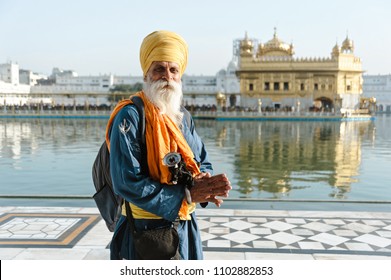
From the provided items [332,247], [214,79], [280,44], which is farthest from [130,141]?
[214,79]

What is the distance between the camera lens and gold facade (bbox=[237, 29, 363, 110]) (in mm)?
41094

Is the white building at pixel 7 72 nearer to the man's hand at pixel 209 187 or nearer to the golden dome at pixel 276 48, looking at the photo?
the golden dome at pixel 276 48

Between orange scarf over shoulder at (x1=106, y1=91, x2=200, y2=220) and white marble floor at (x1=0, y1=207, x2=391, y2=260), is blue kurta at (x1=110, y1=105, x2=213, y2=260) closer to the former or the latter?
orange scarf over shoulder at (x1=106, y1=91, x2=200, y2=220)

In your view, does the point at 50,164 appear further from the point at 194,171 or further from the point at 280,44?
the point at 280,44

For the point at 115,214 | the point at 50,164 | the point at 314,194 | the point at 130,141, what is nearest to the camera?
the point at 130,141

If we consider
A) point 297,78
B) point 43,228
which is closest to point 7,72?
point 297,78

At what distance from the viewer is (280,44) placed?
4247 cm

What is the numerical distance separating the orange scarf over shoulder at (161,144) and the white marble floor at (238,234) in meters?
1.56

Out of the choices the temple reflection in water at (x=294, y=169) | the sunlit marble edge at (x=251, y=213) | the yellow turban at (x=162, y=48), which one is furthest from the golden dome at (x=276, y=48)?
the yellow turban at (x=162, y=48)

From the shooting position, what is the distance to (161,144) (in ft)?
5.52

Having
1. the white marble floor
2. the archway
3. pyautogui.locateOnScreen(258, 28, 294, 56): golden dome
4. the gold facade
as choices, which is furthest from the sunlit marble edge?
pyautogui.locateOnScreen(258, 28, 294, 56): golden dome

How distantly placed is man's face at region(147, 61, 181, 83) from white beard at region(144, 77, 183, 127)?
0.02m

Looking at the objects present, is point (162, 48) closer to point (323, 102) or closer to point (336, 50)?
point (336, 50)
